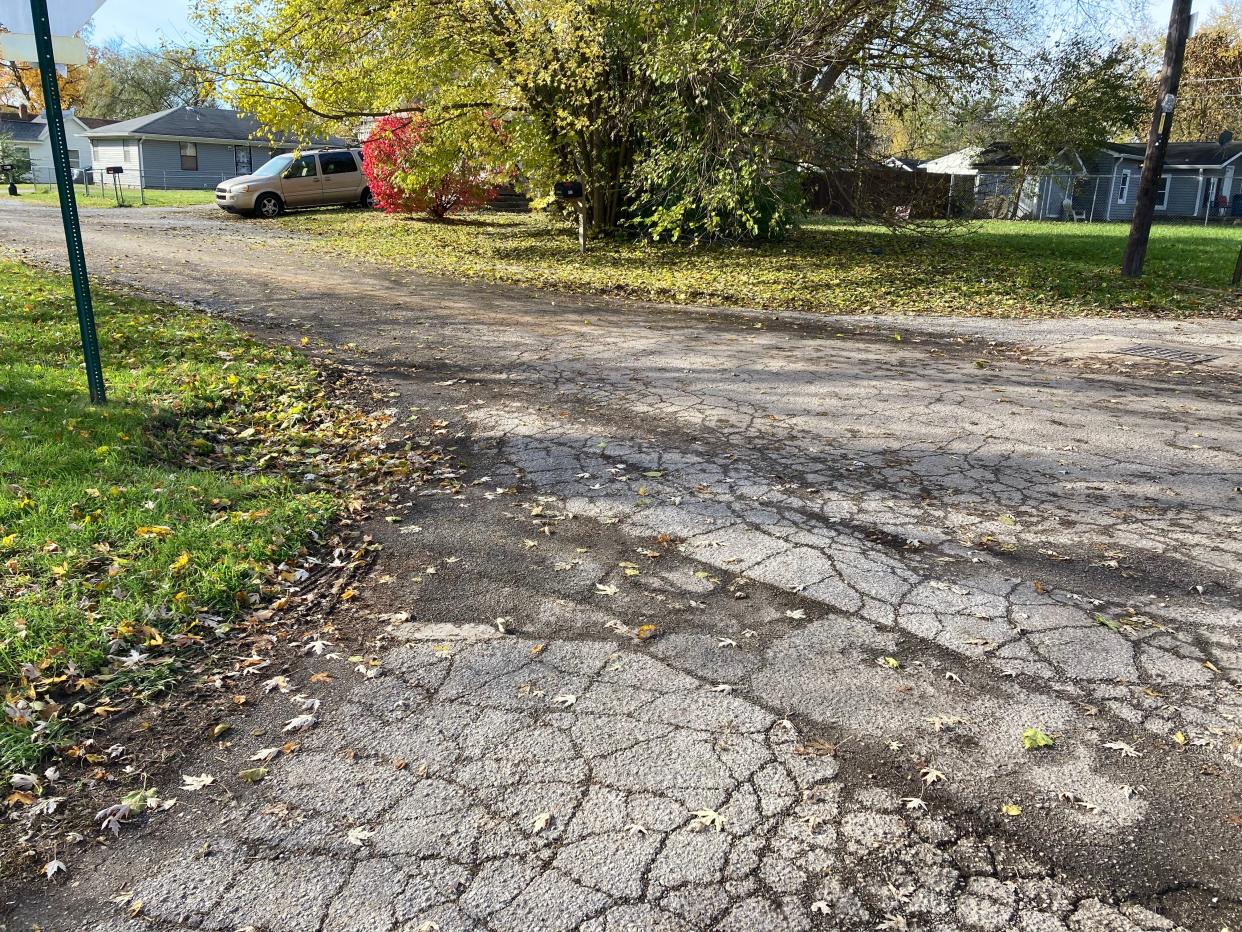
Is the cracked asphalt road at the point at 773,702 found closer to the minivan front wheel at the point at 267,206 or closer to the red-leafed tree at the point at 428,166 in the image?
the red-leafed tree at the point at 428,166

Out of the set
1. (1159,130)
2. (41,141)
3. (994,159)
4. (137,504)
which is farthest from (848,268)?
(41,141)

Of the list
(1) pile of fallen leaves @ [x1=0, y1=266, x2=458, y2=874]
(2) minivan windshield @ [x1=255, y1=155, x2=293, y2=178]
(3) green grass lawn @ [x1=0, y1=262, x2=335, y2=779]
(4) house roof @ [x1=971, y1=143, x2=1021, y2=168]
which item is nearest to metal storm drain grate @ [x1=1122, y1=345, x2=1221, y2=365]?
(1) pile of fallen leaves @ [x1=0, y1=266, x2=458, y2=874]

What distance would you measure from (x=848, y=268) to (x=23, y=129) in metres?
56.8

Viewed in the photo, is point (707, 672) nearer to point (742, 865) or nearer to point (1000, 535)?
point (742, 865)

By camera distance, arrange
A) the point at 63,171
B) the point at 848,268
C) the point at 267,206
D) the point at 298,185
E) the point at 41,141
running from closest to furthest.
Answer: the point at 63,171 < the point at 848,268 < the point at 267,206 < the point at 298,185 < the point at 41,141

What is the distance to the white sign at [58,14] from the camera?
5.01 meters

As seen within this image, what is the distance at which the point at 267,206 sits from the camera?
2623 cm

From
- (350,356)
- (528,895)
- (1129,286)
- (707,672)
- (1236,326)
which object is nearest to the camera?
(528,895)

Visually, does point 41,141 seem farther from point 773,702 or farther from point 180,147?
point 773,702

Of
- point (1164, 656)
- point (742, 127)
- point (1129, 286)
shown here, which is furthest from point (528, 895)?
point (1129, 286)

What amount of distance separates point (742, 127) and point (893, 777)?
12907 mm

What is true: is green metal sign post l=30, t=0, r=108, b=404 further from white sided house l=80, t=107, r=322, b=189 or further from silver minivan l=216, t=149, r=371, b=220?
white sided house l=80, t=107, r=322, b=189

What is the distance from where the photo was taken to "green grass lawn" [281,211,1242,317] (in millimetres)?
12828

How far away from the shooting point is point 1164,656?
3.54 meters
